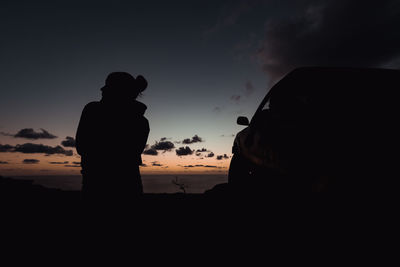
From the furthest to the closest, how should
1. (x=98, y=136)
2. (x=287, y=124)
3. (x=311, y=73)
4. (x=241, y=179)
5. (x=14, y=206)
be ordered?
(x=14, y=206)
(x=241, y=179)
(x=311, y=73)
(x=287, y=124)
(x=98, y=136)

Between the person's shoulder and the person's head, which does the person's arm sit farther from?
the person's head

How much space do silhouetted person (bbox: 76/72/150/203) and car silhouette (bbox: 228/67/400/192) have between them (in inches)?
54.1

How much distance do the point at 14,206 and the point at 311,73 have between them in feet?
17.8

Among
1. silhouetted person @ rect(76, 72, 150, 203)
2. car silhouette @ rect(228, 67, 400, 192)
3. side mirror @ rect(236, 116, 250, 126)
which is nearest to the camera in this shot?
car silhouette @ rect(228, 67, 400, 192)

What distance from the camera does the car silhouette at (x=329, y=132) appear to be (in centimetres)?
145

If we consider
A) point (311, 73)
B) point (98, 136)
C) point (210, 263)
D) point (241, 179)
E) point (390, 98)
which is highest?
point (311, 73)

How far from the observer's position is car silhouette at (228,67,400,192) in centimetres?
145

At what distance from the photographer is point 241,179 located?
3.63 m

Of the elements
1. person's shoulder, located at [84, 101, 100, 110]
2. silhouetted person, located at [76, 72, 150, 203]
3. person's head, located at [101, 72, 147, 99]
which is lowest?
silhouetted person, located at [76, 72, 150, 203]

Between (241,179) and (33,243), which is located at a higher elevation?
(241,179)

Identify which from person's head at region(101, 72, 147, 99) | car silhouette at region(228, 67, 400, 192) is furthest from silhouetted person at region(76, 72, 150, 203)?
car silhouette at region(228, 67, 400, 192)

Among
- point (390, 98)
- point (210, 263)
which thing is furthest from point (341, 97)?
point (210, 263)

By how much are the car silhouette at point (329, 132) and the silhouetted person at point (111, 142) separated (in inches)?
54.1

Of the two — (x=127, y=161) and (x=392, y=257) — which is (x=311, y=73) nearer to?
(x=392, y=257)
